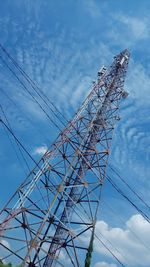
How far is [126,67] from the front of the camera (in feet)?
91.9

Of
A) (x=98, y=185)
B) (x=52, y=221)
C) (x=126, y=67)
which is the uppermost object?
(x=126, y=67)

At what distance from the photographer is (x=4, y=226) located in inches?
726

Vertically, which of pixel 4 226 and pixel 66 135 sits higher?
pixel 66 135

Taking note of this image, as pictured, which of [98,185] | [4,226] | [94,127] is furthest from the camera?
[94,127]

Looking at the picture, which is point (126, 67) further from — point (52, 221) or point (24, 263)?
point (24, 263)

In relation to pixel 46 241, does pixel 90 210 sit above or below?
above

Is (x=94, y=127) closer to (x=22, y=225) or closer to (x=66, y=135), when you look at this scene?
(x=66, y=135)

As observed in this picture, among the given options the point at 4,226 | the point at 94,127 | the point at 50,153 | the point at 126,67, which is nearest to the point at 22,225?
the point at 4,226

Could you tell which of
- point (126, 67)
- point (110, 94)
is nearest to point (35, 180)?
point (110, 94)

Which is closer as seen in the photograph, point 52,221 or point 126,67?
point 52,221

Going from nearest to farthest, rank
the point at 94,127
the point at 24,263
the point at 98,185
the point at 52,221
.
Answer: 1. the point at 24,263
2. the point at 52,221
3. the point at 98,185
4. the point at 94,127

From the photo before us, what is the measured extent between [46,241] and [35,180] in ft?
Result: 11.0

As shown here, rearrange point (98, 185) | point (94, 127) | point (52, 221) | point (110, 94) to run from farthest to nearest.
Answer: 1. point (110, 94)
2. point (94, 127)
3. point (98, 185)
4. point (52, 221)

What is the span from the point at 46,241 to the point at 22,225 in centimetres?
151
